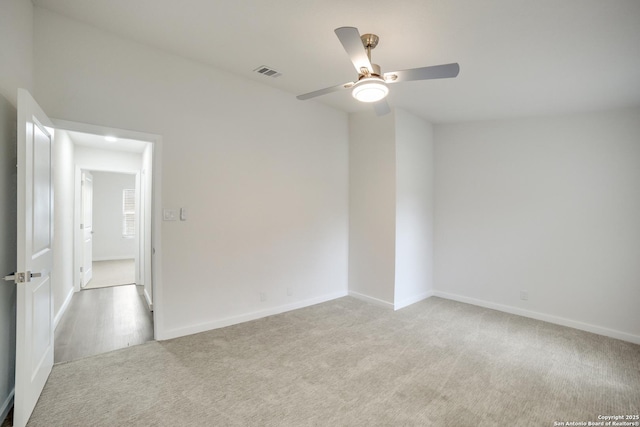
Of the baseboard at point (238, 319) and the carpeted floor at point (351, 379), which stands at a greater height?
the baseboard at point (238, 319)

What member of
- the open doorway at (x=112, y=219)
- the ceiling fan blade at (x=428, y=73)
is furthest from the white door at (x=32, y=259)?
the open doorway at (x=112, y=219)

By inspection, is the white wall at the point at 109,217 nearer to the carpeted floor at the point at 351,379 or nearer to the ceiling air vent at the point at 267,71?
the carpeted floor at the point at 351,379

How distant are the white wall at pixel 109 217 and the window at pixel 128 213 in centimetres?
8

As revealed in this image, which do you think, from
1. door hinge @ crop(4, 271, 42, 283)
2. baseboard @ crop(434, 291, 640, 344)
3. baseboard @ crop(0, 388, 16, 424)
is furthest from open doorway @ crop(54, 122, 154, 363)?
baseboard @ crop(434, 291, 640, 344)

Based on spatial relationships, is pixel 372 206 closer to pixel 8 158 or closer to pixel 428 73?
pixel 428 73

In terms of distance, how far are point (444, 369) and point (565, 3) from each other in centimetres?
286

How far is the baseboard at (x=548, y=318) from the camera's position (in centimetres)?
345

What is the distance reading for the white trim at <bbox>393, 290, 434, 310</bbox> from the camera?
14.0 feet

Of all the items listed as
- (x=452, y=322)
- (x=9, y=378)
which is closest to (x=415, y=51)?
(x=452, y=322)

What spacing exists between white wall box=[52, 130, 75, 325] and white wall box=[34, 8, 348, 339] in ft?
4.87

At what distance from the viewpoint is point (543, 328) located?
12.1 feet

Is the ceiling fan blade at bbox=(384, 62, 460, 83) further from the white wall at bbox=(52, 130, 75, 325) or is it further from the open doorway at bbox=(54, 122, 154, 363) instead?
the white wall at bbox=(52, 130, 75, 325)

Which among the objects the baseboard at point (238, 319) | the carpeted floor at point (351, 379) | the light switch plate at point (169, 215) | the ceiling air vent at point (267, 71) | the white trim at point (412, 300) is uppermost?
the ceiling air vent at point (267, 71)

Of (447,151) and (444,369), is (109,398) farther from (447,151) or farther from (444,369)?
(447,151)
